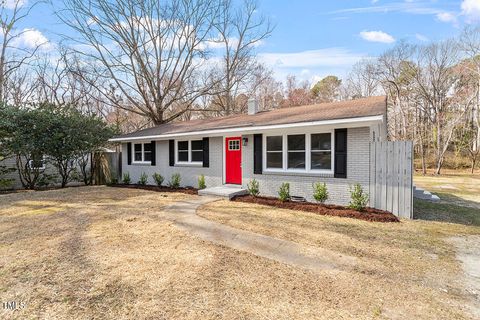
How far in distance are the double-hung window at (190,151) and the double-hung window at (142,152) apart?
218 centimetres

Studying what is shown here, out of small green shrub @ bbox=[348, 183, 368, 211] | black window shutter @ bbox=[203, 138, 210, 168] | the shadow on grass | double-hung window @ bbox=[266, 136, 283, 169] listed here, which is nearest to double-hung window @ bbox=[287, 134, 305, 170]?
double-hung window @ bbox=[266, 136, 283, 169]

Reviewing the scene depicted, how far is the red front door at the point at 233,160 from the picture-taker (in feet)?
34.1

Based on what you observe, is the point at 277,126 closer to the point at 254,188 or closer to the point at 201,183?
the point at 254,188

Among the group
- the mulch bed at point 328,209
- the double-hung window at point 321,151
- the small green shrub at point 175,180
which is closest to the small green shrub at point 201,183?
the small green shrub at point 175,180

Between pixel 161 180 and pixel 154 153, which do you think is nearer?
pixel 161 180

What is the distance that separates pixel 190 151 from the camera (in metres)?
12.0

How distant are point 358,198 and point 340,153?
4.56 feet

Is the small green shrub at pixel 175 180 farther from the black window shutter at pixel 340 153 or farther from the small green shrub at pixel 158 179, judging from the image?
the black window shutter at pixel 340 153

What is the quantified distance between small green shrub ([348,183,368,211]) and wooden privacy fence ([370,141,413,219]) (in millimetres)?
259

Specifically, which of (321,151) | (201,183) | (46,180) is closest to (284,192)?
(321,151)

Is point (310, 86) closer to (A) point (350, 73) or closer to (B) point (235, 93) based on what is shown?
(A) point (350, 73)

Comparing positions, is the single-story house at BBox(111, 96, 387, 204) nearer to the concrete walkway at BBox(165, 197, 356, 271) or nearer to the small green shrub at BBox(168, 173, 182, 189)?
the small green shrub at BBox(168, 173, 182, 189)

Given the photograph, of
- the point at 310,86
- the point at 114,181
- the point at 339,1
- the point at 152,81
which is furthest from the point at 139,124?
the point at 339,1

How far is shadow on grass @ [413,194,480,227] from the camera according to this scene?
7.19 metres
